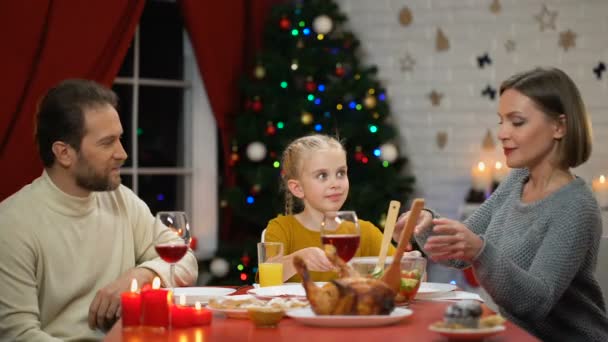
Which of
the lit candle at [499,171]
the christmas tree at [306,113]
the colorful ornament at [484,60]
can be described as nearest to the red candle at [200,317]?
the christmas tree at [306,113]

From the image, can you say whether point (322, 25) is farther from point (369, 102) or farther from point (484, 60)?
point (484, 60)

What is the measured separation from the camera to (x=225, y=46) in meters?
5.36

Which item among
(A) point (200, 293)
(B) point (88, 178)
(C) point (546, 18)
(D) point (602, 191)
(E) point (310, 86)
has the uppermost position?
(C) point (546, 18)

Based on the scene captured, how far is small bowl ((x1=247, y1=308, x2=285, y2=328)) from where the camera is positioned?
1932mm

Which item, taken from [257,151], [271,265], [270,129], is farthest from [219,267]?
[271,265]

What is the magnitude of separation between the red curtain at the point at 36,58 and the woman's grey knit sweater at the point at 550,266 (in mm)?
2472

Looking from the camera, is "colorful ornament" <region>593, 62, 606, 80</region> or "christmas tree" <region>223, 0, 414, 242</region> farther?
"colorful ornament" <region>593, 62, 606, 80</region>

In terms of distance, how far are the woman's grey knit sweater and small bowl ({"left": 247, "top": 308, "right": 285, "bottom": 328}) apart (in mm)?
559

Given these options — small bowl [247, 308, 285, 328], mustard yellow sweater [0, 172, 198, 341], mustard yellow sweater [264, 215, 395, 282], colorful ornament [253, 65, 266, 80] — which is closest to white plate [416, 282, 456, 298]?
small bowl [247, 308, 285, 328]

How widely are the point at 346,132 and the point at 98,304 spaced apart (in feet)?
9.05

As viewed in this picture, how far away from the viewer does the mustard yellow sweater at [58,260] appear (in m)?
2.49

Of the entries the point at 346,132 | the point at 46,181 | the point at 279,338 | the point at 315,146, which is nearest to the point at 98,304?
the point at 46,181

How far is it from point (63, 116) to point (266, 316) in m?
1.16

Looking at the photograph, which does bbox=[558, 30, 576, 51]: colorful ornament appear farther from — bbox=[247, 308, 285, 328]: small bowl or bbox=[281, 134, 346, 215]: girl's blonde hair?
bbox=[247, 308, 285, 328]: small bowl
